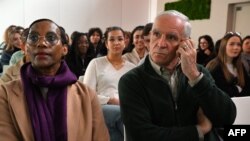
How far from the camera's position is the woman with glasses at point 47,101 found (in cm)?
124

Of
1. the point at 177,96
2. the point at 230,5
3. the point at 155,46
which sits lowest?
the point at 177,96

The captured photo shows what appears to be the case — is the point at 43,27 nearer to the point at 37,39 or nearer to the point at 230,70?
the point at 37,39

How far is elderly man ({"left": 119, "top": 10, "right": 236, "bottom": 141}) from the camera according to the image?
1264mm

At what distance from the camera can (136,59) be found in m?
3.12

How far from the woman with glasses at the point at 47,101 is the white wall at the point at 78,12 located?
5471 millimetres

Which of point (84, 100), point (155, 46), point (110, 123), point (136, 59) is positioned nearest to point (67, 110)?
point (84, 100)

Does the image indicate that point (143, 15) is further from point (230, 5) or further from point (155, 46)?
point (155, 46)

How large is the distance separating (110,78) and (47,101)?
1.32 meters

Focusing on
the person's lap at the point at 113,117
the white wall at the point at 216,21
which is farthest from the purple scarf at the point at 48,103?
the white wall at the point at 216,21

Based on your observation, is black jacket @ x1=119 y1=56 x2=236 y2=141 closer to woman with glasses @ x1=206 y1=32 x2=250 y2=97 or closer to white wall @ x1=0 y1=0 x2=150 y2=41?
woman with glasses @ x1=206 y1=32 x2=250 y2=97

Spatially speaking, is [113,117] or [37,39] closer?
[37,39]

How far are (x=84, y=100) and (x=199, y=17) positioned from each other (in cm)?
606

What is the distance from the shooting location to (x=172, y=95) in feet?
4.41

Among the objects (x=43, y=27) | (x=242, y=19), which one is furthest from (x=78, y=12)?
(x=43, y=27)
